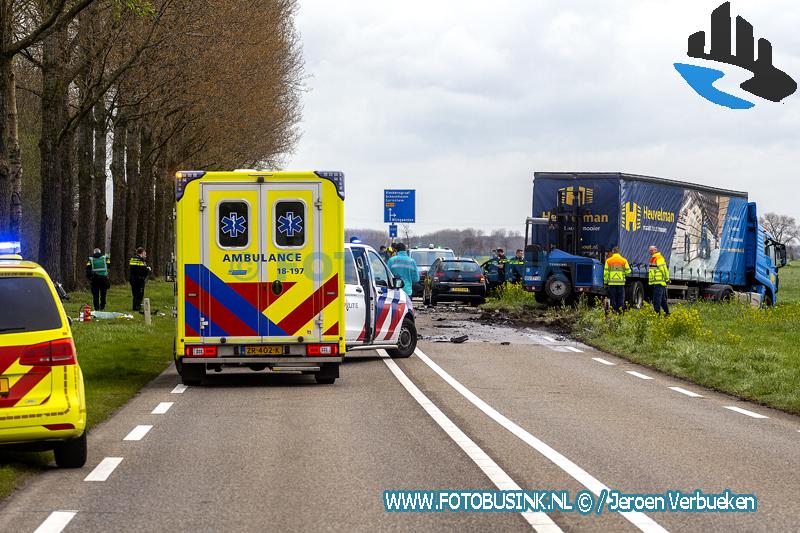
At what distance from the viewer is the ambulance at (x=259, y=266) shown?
15234mm

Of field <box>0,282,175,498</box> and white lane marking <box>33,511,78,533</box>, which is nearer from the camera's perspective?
white lane marking <box>33,511,78,533</box>

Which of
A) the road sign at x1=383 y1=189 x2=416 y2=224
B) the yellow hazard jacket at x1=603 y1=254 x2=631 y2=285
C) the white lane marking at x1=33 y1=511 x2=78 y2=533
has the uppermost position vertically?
the road sign at x1=383 y1=189 x2=416 y2=224

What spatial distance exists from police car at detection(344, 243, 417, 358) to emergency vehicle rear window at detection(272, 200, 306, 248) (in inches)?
116

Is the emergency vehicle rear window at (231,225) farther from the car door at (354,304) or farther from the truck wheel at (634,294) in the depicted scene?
the truck wheel at (634,294)

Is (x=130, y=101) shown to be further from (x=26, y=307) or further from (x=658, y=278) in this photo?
(x=26, y=307)

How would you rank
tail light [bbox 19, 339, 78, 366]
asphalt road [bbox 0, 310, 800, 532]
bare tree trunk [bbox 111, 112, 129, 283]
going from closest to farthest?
asphalt road [bbox 0, 310, 800, 532] < tail light [bbox 19, 339, 78, 366] < bare tree trunk [bbox 111, 112, 129, 283]

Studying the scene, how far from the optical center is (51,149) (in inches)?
1268

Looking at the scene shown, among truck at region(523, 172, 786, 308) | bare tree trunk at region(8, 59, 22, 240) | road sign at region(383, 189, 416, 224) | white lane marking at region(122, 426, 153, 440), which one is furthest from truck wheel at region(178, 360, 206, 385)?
road sign at region(383, 189, 416, 224)

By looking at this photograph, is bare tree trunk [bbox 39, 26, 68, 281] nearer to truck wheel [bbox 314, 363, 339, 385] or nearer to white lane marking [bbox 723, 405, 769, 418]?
truck wheel [bbox 314, 363, 339, 385]

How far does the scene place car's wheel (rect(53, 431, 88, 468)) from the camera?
9.22 meters

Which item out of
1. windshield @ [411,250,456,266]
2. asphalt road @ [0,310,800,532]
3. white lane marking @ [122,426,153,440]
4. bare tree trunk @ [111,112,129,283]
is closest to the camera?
asphalt road @ [0,310,800,532]

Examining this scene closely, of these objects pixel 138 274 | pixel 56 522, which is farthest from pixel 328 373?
pixel 138 274

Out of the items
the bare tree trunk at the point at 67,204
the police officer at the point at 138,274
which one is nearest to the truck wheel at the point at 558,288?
the police officer at the point at 138,274

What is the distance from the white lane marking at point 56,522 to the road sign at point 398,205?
6615 cm
